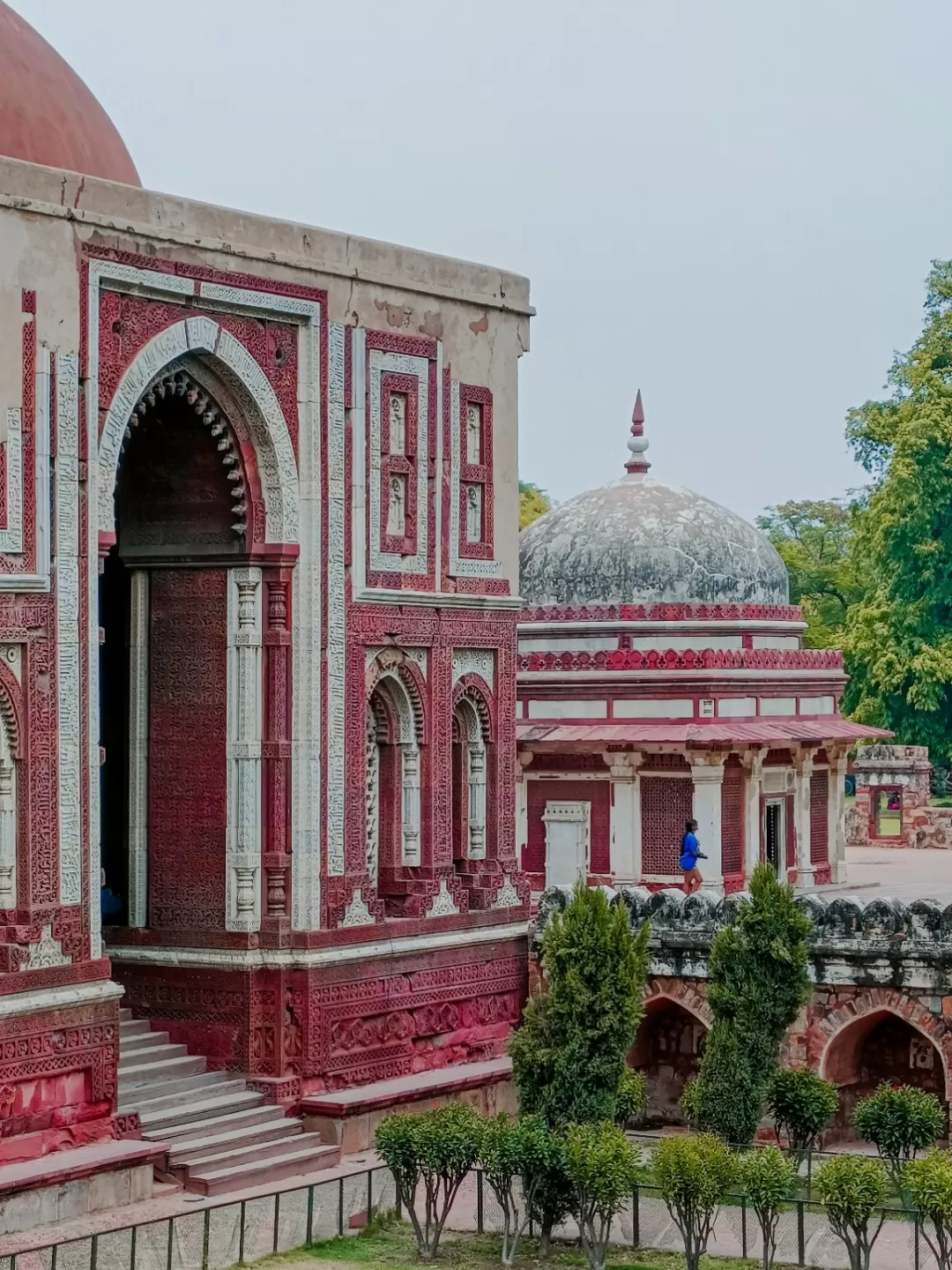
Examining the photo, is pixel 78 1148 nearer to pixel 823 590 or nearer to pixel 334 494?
pixel 334 494

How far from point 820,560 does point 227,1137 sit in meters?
40.9

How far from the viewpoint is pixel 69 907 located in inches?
708

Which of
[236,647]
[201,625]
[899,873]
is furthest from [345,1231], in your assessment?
[899,873]

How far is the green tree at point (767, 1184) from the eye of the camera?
16.5 m

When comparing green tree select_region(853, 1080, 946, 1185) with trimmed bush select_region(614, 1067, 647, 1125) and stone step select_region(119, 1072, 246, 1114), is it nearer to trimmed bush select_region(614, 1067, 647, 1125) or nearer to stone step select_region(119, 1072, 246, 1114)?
trimmed bush select_region(614, 1067, 647, 1125)

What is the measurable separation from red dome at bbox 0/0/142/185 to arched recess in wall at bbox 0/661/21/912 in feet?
12.6

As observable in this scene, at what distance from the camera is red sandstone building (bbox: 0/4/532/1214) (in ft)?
58.6

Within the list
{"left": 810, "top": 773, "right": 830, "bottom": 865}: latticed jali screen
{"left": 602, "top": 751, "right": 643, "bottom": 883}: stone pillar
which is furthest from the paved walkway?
{"left": 602, "top": 751, "right": 643, "bottom": 883}: stone pillar

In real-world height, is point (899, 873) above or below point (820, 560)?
below

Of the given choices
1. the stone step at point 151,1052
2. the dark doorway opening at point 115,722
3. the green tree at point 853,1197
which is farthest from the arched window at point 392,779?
the green tree at point 853,1197

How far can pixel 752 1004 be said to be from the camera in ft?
64.0

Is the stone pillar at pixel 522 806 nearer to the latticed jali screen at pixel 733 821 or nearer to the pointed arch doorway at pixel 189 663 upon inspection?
the latticed jali screen at pixel 733 821

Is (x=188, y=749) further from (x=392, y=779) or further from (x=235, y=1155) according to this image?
(x=235, y=1155)

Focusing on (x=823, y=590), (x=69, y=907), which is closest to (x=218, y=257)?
(x=69, y=907)
